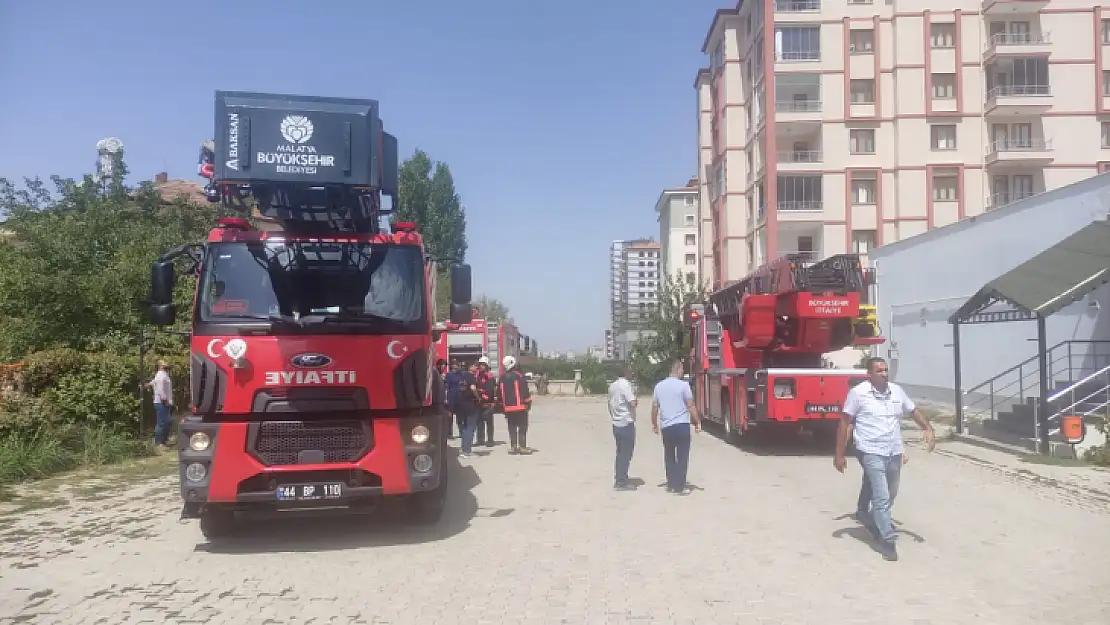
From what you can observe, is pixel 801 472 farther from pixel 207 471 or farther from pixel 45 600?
pixel 45 600

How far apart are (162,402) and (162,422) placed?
493 millimetres

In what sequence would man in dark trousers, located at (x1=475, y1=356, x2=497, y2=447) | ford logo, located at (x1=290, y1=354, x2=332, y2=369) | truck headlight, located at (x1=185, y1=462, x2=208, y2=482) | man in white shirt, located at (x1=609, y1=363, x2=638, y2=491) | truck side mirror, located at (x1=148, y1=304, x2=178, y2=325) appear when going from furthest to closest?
man in dark trousers, located at (x1=475, y1=356, x2=497, y2=447), man in white shirt, located at (x1=609, y1=363, x2=638, y2=491), truck side mirror, located at (x1=148, y1=304, x2=178, y2=325), ford logo, located at (x1=290, y1=354, x2=332, y2=369), truck headlight, located at (x1=185, y1=462, x2=208, y2=482)

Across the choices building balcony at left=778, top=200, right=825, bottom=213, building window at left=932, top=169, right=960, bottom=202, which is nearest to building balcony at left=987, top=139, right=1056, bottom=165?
building window at left=932, top=169, right=960, bottom=202

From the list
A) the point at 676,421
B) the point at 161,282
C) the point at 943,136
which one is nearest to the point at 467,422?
the point at 676,421

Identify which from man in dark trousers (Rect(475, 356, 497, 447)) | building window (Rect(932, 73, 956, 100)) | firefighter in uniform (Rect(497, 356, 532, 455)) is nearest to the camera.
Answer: firefighter in uniform (Rect(497, 356, 532, 455))

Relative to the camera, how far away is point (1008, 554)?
Answer: 7324 mm

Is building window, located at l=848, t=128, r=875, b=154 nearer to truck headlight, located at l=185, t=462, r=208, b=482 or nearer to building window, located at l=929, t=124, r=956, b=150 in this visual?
building window, located at l=929, t=124, r=956, b=150

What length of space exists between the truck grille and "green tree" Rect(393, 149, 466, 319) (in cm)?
3861

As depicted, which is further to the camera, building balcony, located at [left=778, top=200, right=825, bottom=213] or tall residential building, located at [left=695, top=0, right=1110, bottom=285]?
building balcony, located at [left=778, top=200, right=825, bottom=213]

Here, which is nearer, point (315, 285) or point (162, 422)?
point (315, 285)

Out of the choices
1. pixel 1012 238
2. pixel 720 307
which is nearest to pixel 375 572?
pixel 720 307

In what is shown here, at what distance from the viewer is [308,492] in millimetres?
7523

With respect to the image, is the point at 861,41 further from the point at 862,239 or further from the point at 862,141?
the point at 862,239

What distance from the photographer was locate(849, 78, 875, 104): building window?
4362 centimetres
